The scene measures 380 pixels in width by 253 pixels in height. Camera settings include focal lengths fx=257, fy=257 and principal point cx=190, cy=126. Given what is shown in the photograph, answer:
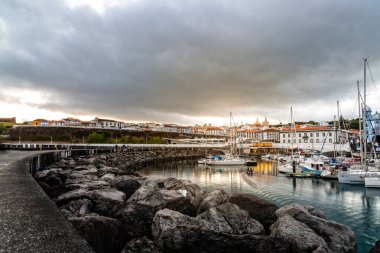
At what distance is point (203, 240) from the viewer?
23.4 feet

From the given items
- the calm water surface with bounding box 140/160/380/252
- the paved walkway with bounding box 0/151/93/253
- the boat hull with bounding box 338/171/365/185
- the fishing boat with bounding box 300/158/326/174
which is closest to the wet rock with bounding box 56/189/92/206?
the paved walkway with bounding box 0/151/93/253

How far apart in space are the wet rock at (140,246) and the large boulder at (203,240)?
0.76 ft

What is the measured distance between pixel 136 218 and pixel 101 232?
6.14 feet

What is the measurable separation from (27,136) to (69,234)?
374 feet

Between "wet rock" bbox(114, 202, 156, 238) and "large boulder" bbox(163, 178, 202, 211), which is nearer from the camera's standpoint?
"wet rock" bbox(114, 202, 156, 238)

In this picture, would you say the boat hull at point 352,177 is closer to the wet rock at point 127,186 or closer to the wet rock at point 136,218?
the wet rock at point 127,186

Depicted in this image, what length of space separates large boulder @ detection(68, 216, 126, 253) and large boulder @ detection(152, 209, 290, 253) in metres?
1.10

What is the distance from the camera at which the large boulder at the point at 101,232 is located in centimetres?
632

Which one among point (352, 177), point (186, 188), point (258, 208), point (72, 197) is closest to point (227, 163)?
point (352, 177)

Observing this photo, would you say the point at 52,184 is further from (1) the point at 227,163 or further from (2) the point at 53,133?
(2) the point at 53,133

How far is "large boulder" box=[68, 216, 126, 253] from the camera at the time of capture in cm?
632

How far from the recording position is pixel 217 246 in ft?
23.1

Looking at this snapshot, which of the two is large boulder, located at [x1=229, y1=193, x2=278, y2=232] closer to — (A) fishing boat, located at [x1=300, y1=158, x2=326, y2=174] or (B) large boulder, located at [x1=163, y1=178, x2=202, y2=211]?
(B) large boulder, located at [x1=163, y1=178, x2=202, y2=211]

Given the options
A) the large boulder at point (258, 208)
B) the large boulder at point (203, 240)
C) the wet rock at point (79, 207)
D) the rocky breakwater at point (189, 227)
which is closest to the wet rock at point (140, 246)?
the rocky breakwater at point (189, 227)
